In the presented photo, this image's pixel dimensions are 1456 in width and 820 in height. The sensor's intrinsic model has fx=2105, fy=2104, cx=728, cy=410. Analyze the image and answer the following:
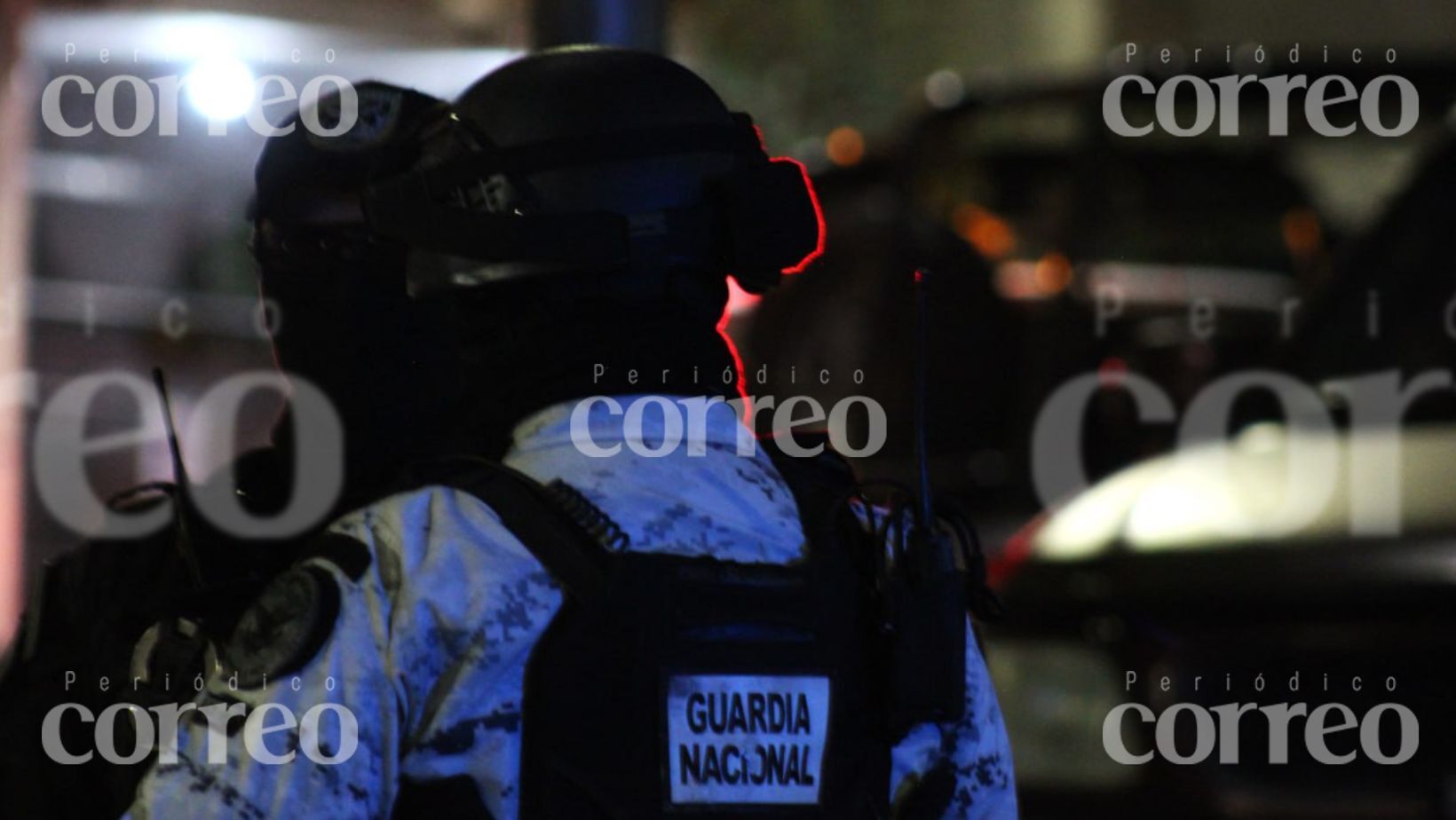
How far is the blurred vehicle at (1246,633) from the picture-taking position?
3.86 m

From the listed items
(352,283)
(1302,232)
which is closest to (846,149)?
(1302,232)

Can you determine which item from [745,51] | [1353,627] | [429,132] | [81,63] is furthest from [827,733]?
[745,51]

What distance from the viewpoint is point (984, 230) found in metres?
9.32

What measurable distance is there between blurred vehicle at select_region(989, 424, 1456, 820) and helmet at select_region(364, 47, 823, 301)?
2.28 metres

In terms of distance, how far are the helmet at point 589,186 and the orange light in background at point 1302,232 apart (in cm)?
783

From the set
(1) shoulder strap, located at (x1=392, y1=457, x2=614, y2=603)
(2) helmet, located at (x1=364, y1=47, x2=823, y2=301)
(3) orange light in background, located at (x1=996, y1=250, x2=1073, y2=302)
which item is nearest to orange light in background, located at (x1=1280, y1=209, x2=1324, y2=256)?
(3) orange light in background, located at (x1=996, y1=250, x2=1073, y2=302)

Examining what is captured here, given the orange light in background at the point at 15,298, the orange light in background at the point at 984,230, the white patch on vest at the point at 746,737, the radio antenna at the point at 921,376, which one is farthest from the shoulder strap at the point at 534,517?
the orange light in background at the point at 984,230

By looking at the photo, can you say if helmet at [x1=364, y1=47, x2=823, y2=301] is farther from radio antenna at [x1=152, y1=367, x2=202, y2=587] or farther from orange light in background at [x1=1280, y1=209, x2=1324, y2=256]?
orange light in background at [x1=1280, y1=209, x2=1324, y2=256]

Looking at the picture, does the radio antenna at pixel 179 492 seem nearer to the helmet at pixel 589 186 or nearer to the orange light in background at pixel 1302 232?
the helmet at pixel 589 186

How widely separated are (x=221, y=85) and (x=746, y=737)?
4761mm

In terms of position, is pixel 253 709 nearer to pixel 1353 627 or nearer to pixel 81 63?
pixel 1353 627

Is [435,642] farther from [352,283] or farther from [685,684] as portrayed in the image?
[352,283]

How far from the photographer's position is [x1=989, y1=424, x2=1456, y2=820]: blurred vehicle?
12.7 ft

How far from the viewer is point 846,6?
14086 mm
